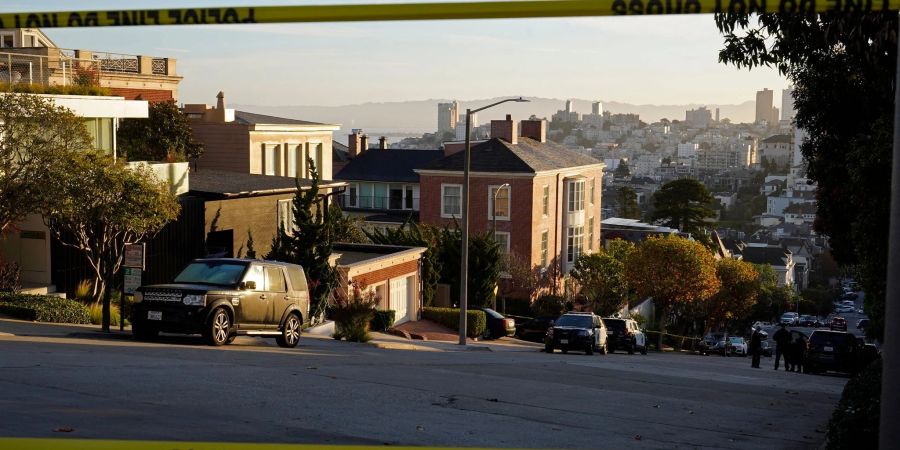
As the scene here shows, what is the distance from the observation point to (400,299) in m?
41.6

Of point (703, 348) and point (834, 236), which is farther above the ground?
point (834, 236)

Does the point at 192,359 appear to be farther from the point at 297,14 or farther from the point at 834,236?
the point at 297,14

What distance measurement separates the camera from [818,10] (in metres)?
4.25

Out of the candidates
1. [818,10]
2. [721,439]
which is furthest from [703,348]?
[818,10]

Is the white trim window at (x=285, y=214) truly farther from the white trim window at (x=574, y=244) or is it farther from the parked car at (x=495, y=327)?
the white trim window at (x=574, y=244)

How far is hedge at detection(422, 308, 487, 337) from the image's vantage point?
42.2 m

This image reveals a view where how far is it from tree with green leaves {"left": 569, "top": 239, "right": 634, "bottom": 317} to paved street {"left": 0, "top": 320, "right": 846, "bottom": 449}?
1530 inches

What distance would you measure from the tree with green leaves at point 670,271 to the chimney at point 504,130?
9905 mm

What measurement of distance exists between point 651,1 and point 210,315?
1677cm

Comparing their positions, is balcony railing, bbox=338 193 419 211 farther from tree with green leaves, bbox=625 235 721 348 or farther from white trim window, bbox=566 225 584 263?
tree with green leaves, bbox=625 235 721 348

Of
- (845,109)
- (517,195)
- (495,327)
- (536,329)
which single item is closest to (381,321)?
(495,327)

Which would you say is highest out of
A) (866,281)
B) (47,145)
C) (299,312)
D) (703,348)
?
(47,145)

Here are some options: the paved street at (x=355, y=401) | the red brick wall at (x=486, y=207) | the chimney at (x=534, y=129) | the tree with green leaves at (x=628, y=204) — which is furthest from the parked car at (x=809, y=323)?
the paved street at (x=355, y=401)

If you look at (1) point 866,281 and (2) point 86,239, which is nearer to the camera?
(1) point 866,281
